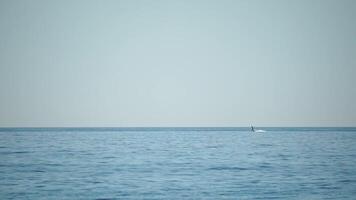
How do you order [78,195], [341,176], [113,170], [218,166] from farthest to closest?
[218,166] → [113,170] → [341,176] → [78,195]

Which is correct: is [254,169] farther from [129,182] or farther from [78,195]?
[78,195]

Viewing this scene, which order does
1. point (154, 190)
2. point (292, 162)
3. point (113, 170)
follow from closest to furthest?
point (154, 190) → point (113, 170) → point (292, 162)

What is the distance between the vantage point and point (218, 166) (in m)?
48.7

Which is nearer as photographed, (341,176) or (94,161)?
(341,176)

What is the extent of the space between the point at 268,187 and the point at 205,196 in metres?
5.85

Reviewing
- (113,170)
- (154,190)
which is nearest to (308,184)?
(154,190)

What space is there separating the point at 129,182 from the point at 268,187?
438 inches

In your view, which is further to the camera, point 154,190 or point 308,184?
point 308,184

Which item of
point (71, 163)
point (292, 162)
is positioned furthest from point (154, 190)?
point (292, 162)

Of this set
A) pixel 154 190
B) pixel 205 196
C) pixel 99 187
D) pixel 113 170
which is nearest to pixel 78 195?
pixel 99 187

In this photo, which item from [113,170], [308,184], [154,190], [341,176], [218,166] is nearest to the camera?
[154,190]

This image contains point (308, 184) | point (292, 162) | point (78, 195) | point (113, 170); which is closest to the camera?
point (78, 195)

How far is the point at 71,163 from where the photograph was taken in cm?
5097

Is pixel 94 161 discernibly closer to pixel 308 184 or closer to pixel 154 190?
pixel 154 190
